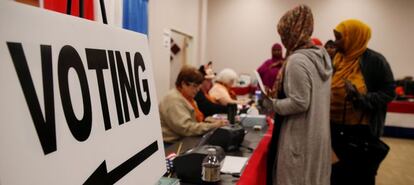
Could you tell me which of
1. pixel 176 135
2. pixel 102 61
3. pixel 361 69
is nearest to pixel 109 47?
pixel 102 61

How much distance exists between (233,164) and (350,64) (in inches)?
43.9

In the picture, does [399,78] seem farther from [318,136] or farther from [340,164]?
[318,136]

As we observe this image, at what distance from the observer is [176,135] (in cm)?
223

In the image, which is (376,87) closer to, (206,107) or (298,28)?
(298,28)

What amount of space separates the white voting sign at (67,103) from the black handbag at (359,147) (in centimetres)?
169

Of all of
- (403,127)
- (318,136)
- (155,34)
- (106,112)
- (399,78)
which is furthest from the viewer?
(399,78)

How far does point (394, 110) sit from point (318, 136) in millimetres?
4641

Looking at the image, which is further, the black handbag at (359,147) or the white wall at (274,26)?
the white wall at (274,26)

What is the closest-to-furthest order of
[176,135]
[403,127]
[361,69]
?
[361,69]
[176,135]
[403,127]

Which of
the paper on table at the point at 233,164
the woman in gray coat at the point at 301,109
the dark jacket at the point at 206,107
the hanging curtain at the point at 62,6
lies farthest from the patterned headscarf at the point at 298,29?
the dark jacket at the point at 206,107

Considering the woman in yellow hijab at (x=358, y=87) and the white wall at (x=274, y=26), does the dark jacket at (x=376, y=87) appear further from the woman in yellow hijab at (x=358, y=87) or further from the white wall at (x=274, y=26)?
the white wall at (x=274, y=26)

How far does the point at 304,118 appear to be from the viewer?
162cm

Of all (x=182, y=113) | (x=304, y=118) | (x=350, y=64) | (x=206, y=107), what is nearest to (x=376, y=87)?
(x=350, y=64)

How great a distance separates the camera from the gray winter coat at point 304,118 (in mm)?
1570
